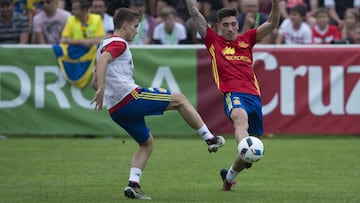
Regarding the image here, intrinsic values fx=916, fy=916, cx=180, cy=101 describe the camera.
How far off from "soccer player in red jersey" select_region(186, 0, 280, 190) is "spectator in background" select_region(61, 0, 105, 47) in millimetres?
6971

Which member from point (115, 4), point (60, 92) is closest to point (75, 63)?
point (60, 92)

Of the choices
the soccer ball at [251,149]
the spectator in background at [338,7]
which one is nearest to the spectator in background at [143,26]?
the spectator in background at [338,7]

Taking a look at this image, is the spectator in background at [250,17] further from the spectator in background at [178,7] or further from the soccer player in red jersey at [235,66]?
the soccer player in red jersey at [235,66]

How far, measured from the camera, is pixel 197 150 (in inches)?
607

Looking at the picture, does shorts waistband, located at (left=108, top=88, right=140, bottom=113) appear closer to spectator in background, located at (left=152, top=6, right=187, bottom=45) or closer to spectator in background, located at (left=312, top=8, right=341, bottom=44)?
spectator in background, located at (left=152, top=6, right=187, bottom=45)

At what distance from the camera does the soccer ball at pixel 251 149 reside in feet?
30.8

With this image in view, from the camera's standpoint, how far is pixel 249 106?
10.5 m

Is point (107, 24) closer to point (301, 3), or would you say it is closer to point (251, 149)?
point (301, 3)

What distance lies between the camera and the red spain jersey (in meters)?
10.7

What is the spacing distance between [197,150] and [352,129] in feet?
11.9

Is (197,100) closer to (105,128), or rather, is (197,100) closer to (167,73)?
(167,73)

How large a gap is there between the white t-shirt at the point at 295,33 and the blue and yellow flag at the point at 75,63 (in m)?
4.15

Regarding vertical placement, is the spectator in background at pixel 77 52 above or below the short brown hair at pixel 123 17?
below

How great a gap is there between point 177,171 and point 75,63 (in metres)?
5.69
